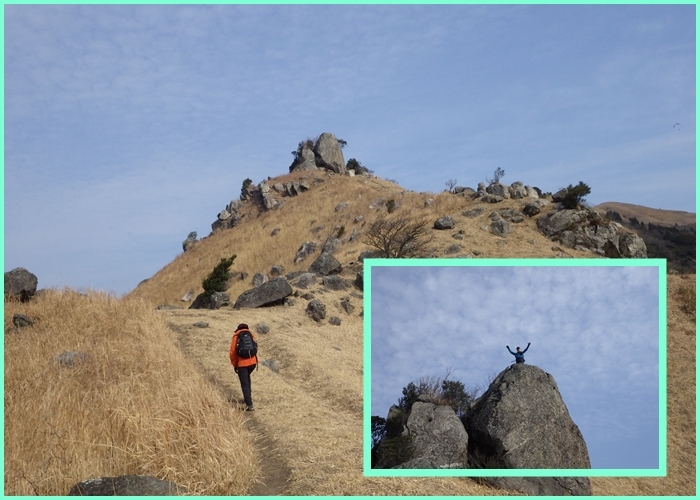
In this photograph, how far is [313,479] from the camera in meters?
7.31

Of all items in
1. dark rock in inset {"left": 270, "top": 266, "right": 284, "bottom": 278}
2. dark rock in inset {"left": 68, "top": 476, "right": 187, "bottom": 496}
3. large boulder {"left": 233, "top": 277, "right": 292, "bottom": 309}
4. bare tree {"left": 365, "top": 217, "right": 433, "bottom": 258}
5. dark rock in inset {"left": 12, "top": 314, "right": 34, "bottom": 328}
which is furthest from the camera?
dark rock in inset {"left": 270, "top": 266, "right": 284, "bottom": 278}

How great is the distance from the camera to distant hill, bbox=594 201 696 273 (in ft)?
142

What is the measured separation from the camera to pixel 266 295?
2209 cm

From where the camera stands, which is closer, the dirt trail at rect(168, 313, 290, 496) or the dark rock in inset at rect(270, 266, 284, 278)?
the dirt trail at rect(168, 313, 290, 496)

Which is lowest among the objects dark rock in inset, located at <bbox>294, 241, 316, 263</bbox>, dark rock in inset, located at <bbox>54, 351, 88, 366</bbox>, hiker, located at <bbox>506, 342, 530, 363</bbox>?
dark rock in inset, located at <bbox>54, 351, 88, 366</bbox>

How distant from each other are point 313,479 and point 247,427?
2.82m

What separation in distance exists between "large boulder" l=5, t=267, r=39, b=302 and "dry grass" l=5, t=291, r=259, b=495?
7.17 meters

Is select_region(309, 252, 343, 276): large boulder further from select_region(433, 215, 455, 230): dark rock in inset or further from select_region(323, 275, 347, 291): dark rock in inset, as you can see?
select_region(433, 215, 455, 230): dark rock in inset

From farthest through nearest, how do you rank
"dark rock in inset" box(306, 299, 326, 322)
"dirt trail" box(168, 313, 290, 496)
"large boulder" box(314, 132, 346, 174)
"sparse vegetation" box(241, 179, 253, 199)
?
"large boulder" box(314, 132, 346, 174) < "sparse vegetation" box(241, 179, 253, 199) < "dark rock in inset" box(306, 299, 326, 322) < "dirt trail" box(168, 313, 290, 496)

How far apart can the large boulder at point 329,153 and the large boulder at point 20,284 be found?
147ft

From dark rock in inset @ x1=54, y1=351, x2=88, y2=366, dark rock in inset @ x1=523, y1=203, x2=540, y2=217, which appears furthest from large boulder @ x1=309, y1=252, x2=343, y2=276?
dark rock in inset @ x1=54, y1=351, x2=88, y2=366

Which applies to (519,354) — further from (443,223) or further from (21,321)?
(443,223)

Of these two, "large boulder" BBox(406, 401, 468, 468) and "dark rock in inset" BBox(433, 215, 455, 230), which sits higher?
"dark rock in inset" BBox(433, 215, 455, 230)

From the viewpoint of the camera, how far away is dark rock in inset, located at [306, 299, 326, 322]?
69.0ft
